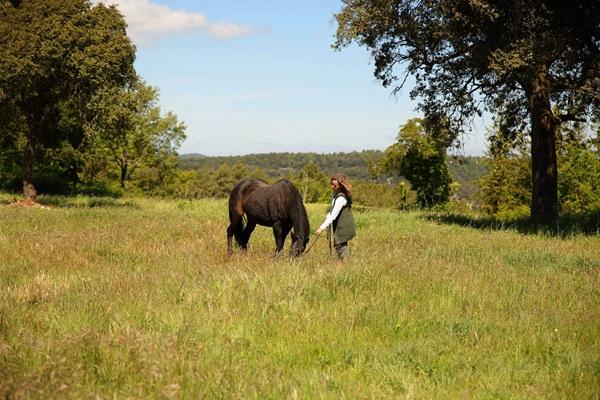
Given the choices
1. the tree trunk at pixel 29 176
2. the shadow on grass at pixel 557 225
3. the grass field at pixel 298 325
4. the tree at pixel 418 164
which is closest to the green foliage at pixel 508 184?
the tree at pixel 418 164

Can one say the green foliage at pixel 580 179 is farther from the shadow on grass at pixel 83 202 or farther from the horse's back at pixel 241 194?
the horse's back at pixel 241 194

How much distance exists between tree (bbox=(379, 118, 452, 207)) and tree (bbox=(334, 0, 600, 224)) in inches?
990

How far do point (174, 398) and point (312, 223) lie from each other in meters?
16.4

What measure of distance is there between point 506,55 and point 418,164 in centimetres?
3314

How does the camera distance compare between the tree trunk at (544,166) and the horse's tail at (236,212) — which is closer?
the horse's tail at (236,212)

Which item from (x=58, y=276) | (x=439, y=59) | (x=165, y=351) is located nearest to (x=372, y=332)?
(x=165, y=351)

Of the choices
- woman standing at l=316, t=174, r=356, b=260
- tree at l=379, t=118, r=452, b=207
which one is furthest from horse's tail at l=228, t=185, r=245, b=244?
tree at l=379, t=118, r=452, b=207

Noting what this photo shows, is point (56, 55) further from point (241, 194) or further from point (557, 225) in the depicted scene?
point (557, 225)

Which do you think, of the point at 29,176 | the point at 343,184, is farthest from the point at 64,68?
the point at 343,184

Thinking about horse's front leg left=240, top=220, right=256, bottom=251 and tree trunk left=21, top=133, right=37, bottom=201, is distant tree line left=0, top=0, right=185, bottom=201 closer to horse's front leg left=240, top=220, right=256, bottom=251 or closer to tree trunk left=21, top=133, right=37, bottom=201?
tree trunk left=21, top=133, right=37, bottom=201

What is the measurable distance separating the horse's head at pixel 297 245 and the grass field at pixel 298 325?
37 cm

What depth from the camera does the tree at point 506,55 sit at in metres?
15.8

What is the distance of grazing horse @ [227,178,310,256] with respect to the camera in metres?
11.5

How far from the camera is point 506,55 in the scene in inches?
621
